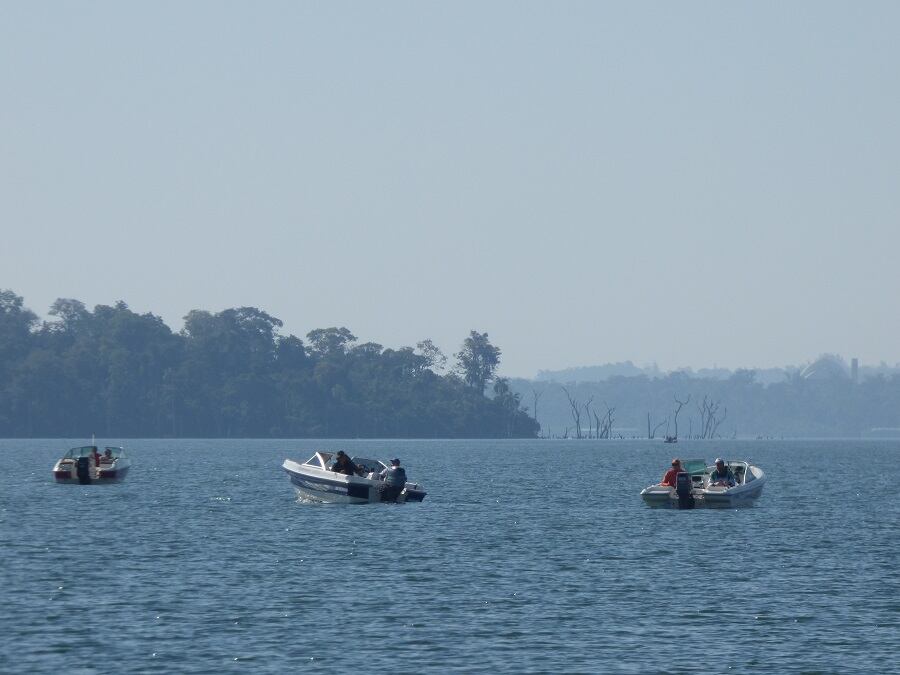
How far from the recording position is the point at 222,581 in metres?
54.2

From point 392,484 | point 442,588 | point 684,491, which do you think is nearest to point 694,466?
point 684,491

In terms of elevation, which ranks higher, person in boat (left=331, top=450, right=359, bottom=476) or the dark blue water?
person in boat (left=331, top=450, right=359, bottom=476)

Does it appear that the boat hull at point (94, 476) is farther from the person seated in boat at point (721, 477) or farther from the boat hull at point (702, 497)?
the person seated in boat at point (721, 477)

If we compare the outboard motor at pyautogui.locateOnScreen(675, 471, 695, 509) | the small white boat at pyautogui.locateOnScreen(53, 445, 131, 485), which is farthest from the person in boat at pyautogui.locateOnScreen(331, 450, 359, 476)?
the small white boat at pyautogui.locateOnScreen(53, 445, 131, 485)

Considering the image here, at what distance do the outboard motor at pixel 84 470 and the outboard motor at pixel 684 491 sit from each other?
136ft

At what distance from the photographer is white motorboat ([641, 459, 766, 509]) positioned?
84000 mm

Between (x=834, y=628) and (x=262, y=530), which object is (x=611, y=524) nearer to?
(x=262, y=530)

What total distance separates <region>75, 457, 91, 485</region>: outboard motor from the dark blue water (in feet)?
39.3

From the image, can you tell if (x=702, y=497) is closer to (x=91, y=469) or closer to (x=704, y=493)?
(x=704, y=493)

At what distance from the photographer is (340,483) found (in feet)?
279

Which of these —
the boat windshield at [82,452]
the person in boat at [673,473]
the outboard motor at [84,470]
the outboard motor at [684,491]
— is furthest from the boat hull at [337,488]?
the boat windshield at [82,452]

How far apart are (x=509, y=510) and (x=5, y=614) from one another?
48.9m

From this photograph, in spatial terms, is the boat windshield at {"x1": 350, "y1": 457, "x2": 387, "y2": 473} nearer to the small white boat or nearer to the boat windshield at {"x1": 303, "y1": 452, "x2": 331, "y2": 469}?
the boat windshield at {"x1": 303, "y1": 452, "x2": 331, "y2": 469}

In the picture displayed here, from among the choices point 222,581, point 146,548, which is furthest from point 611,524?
point 222,581
